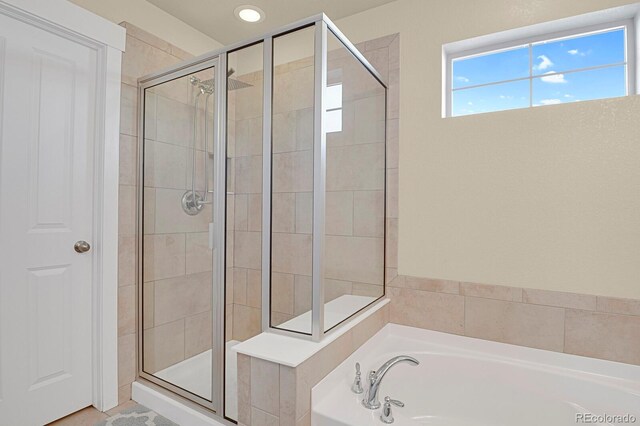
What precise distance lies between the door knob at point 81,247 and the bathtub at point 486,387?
57.5 inches

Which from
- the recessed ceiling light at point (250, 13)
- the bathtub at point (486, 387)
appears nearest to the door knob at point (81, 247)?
the bathtub at point (486, 387)

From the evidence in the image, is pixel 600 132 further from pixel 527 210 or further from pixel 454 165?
pixel 454 165

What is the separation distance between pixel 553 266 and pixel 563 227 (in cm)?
21

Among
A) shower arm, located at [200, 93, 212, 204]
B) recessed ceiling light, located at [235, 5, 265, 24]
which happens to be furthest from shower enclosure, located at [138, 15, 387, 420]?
recessed ceiling light, located at [235, 5, 265, 24]

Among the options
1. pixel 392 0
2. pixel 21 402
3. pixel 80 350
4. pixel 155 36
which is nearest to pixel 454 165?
pixel 392 0

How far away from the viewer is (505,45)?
6.59 feet

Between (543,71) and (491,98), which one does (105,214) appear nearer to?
(491,98)

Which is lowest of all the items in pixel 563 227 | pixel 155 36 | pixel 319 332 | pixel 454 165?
pixel 319 332

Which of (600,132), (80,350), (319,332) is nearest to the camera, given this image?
(319,332)

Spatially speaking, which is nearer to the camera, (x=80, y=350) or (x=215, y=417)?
(x=215, y=417)

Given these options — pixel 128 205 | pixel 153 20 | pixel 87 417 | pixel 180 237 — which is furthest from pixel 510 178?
pixel 87 417

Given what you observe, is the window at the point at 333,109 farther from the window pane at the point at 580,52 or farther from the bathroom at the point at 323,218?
the window pane at the point at 580,52

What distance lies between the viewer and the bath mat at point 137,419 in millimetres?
1804

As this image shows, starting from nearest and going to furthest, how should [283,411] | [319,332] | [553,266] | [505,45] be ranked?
[283,411], [319,332], [553,266], [505,45]
